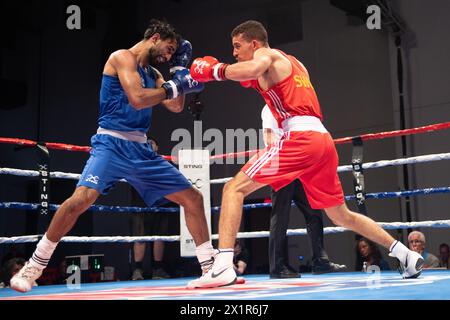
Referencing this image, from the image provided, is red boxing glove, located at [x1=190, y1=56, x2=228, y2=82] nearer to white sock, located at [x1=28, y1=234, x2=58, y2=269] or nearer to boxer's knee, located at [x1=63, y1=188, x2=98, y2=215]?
boxer's knee, located at [x1=63, y1=188, x2=98, y2=215]

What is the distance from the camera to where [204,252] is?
2.66 meters

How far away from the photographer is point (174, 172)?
2656 millimetres

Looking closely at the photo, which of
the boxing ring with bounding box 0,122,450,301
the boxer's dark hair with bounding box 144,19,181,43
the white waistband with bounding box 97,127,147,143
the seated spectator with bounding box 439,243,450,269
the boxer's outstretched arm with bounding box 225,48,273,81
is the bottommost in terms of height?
the seated spectator with bounding box 439,243,450,269

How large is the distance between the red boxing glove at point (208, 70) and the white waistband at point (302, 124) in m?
0.37

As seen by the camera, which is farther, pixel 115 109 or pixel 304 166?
pixel 115 109

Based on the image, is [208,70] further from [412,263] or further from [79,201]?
[412,263]

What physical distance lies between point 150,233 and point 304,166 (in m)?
2.81

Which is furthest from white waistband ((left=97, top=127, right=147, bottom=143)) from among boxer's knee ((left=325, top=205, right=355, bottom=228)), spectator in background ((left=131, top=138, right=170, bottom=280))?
spectator in background ((left=131, top=138, right=170, bottom=280))

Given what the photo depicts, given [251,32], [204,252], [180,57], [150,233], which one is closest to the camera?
[251,32]

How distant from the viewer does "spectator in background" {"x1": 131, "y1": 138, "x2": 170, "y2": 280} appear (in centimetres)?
432

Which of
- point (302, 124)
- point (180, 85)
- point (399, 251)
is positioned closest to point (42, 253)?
point (180, 85)
